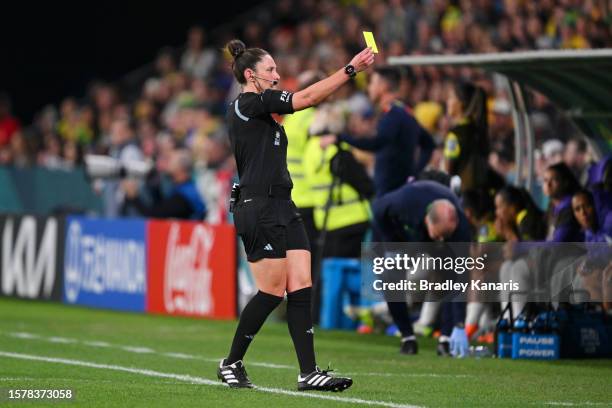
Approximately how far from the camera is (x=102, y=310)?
18062 millimetres

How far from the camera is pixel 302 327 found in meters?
9.05

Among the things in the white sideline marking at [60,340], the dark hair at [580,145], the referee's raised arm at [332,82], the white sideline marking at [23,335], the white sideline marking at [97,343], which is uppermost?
the dark hair at [580,145]

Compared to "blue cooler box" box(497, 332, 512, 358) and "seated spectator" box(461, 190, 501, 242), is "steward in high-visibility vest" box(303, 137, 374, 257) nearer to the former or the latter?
"seated spectator" box(461, 190, 501, 242)

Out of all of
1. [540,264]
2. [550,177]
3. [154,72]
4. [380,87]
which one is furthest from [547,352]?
[154,72]

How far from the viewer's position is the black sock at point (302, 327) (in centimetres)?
903

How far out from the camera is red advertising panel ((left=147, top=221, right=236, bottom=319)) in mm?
16484

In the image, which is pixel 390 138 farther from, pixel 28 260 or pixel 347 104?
pixel 28 260

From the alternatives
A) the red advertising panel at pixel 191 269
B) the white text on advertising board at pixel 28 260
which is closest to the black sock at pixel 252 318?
the red advertising panel at pixel 191 269

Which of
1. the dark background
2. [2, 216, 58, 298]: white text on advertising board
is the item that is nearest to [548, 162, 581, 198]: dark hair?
[2, 216, 58, 298]: white text on advertising board

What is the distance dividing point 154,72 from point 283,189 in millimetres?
20041

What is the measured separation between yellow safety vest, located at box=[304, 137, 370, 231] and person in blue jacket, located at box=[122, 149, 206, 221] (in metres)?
2.99

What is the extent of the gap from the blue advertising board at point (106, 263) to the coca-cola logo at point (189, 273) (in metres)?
0.61

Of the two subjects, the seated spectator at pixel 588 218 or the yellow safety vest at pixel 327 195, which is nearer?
the seated spectator at pixel 588 218

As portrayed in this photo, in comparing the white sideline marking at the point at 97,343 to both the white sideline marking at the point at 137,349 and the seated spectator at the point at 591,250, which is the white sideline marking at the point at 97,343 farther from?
the seated spectator at the point at 591,250
